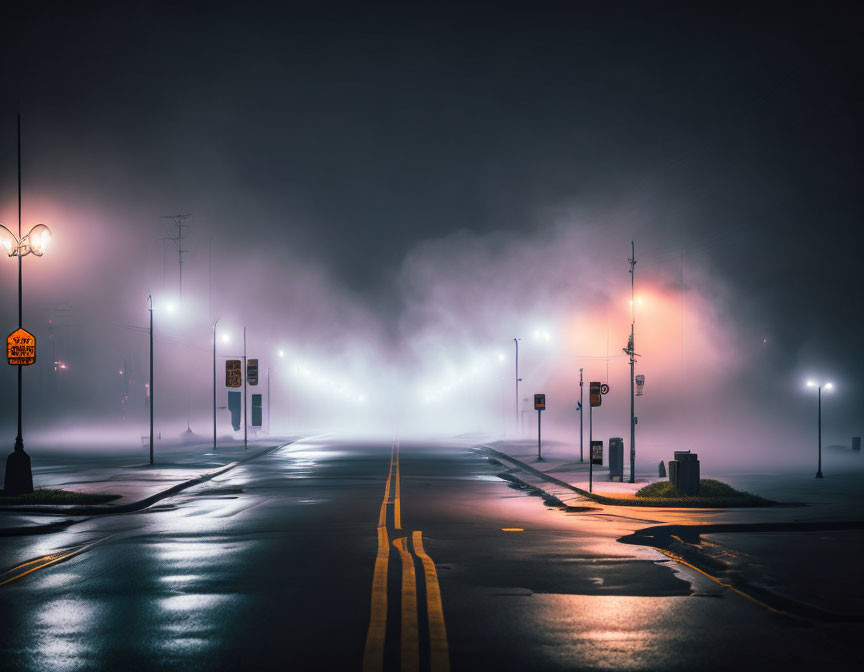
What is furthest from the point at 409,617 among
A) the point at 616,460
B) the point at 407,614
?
the point at 616,460

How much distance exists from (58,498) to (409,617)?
15.2m

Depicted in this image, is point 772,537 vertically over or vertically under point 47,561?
under

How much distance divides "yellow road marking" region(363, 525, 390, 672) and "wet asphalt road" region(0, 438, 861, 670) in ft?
0.11

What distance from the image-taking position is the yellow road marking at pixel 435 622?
6.95 m

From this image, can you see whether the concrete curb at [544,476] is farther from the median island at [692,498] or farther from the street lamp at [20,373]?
the street lamp at [20,373]

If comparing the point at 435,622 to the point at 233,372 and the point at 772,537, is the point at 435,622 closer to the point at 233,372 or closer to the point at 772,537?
the point at 772,537

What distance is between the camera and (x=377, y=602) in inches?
365

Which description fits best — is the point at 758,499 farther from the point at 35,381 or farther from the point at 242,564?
the point at 35,381

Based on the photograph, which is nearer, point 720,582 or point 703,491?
point 720,582

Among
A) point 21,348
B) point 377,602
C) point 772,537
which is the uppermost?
point 21,348

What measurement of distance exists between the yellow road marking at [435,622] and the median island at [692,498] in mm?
9519

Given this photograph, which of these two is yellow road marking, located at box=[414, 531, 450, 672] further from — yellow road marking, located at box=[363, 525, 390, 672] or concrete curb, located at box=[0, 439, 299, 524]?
concrete curb, located at box=[0, 439, 299, 524]

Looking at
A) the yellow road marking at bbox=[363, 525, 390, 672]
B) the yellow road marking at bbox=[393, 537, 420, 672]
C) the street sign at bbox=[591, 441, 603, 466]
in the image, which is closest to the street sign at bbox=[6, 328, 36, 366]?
the yellow road marking at bbox=[363, 525, 390, 672]

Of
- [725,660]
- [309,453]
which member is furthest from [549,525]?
[309,453]
